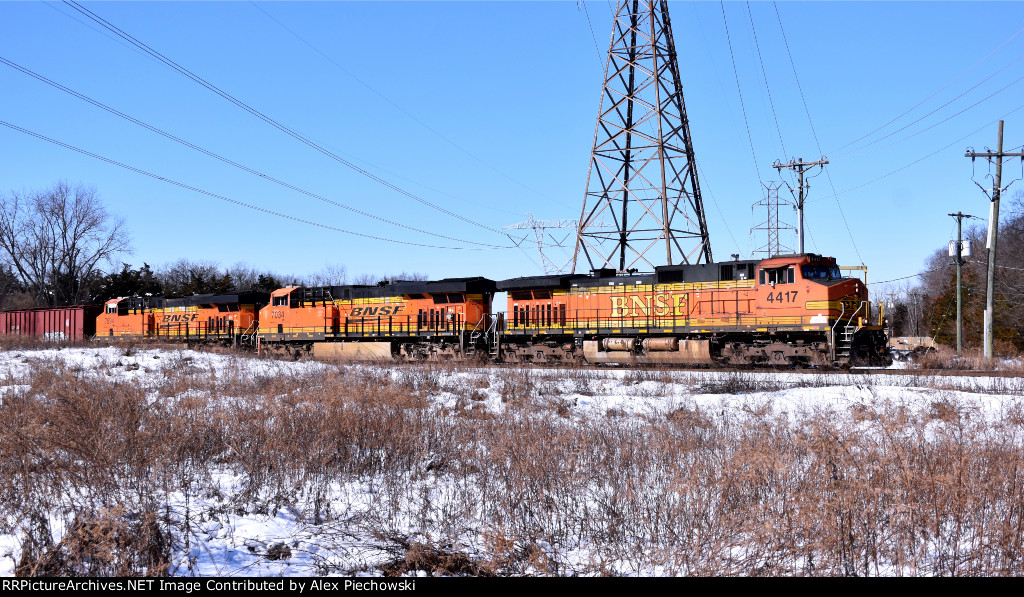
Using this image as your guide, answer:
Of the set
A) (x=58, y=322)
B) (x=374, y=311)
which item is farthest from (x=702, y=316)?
(x=58, y=322)

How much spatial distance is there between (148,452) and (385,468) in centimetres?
258

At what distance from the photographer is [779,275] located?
62.7ft

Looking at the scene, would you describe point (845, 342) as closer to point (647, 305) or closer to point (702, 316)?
point (702, 316)

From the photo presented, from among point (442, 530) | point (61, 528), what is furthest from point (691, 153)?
point (61, 528)

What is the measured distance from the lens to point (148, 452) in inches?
264

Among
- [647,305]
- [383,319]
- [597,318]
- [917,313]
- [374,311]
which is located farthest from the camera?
[917,313]

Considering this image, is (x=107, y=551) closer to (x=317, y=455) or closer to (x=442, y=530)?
(x=442, y=530)

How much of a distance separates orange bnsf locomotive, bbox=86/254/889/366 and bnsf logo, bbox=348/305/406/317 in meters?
0.05

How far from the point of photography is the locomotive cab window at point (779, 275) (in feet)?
61.9

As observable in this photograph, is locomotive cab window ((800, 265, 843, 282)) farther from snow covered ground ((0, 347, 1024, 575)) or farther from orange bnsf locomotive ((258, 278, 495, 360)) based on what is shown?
orange bnsf locomotive ((258, 278, 495, 360))

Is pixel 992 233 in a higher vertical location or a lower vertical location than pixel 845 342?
higher

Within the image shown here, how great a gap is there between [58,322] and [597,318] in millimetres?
35273

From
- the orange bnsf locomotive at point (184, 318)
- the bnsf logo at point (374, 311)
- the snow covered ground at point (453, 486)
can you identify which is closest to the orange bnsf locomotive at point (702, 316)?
the snow covered ground at point (453, 486)

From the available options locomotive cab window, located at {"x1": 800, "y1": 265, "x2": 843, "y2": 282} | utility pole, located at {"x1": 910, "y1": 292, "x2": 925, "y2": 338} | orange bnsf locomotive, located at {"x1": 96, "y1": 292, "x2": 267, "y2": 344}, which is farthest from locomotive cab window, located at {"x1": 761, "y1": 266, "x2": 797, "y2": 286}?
utility pole, located at {"x1": 910, "y1": 292, "x2": 925, "y2": 338}
